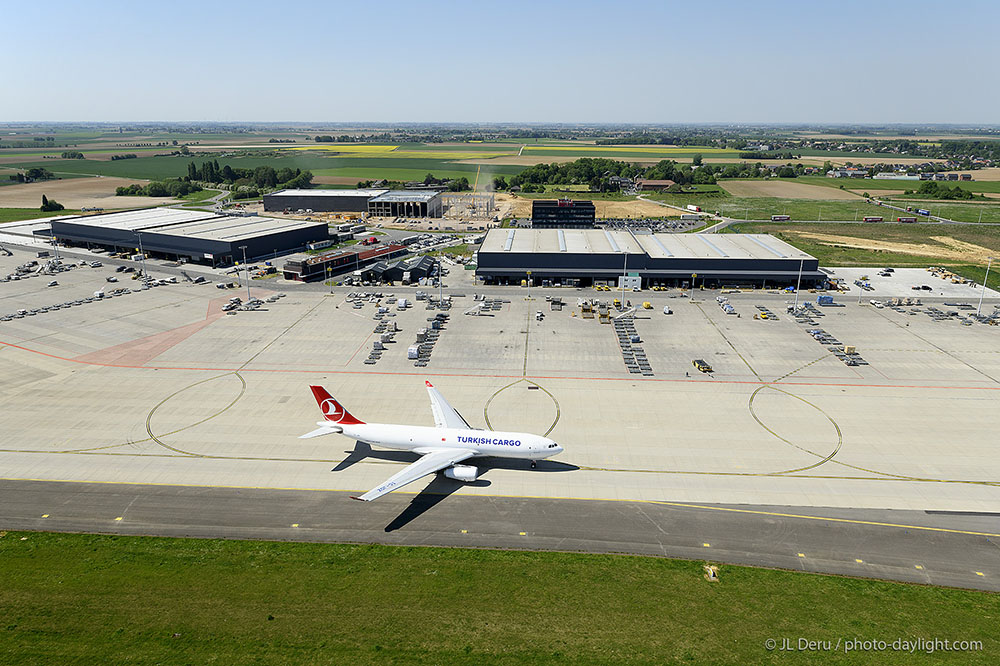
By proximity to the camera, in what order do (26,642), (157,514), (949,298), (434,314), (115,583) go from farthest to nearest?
(949,298) < (434,314) < (157,514) < (115,583) < (26,642)

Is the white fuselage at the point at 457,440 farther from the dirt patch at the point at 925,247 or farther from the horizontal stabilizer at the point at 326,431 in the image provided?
the dirt patch at the point at 925,247

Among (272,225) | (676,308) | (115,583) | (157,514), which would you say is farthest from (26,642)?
(272,225)

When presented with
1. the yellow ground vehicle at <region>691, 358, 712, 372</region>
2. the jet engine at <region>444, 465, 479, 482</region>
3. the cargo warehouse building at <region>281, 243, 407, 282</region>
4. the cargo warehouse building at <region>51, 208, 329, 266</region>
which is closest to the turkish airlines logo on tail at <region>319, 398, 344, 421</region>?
the jet engine at <region>444, 465, 479, 482</region>

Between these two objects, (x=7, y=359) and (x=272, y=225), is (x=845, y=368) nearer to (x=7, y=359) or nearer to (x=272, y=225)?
(x=7, y=359)

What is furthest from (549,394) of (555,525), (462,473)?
(555,525)

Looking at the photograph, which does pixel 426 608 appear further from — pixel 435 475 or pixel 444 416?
pixel 444 416

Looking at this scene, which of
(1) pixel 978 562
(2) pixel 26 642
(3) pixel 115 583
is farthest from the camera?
(1) pixel 978 562

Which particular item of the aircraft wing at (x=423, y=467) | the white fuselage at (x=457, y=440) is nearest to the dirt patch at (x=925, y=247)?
the white fuselage at (x=457, y=440)

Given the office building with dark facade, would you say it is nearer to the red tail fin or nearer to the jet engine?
the red tail fin
